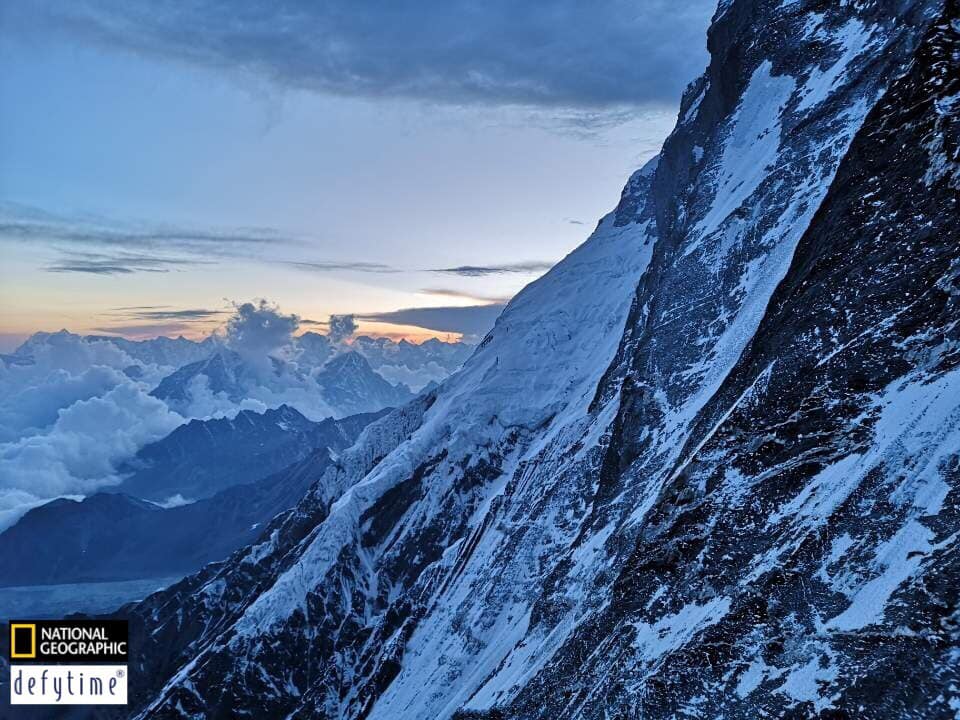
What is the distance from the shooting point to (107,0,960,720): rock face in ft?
Result: 100

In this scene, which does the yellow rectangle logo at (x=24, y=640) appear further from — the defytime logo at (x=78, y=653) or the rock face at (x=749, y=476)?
the rock face at (x=749, y=476)

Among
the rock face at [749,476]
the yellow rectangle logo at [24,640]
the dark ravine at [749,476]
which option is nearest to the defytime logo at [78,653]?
the yellow rectangle logo at [24,640]

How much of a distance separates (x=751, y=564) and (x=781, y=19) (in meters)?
75.8

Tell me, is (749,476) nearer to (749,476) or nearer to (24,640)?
(749,476)

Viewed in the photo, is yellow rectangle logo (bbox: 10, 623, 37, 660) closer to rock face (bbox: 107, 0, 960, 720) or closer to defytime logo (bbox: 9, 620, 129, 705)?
defytime logo (bbox: 9, 620, 129, 705)

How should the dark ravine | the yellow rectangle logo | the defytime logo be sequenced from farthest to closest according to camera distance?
the yellow rectangle logo < the defytime logo < the dark ravine

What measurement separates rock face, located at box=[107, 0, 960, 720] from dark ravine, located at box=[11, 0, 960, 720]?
0.18 metres

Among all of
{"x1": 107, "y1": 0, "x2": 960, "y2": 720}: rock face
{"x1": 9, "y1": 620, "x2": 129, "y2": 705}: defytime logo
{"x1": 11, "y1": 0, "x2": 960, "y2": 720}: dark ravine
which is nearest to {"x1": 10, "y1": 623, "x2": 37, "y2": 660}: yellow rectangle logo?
{"x1": 9, "y1": 620, "x2": 129, "y2": 705}: defytime logo

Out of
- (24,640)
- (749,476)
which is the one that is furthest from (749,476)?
(24,640)

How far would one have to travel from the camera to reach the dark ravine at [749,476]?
3047 centimetres

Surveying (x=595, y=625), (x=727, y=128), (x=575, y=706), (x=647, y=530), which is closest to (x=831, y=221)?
(x=647, y=530)

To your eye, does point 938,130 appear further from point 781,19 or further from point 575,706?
point 781,19

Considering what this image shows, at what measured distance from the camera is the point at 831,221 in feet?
153

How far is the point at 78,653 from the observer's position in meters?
43.3
